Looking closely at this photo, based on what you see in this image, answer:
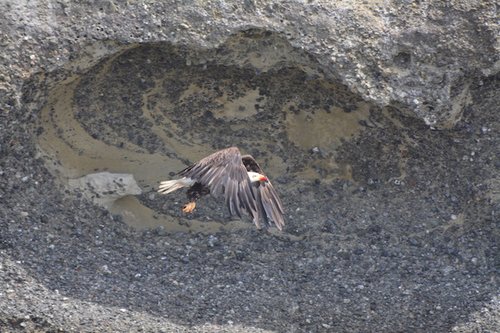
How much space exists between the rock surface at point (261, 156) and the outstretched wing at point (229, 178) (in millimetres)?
908

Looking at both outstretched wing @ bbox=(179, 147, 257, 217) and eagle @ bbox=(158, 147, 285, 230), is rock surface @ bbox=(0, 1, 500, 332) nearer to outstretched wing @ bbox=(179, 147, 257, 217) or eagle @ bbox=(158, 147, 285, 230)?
eagle @ bbox=(158, 147, 285, 230)

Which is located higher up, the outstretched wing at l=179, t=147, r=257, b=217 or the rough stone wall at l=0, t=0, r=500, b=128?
the rough stone wall at l=0, t=0, r=500, b=128

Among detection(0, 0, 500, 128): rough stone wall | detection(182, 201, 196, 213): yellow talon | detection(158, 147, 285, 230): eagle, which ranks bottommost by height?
detection(182, 201, 196, 213): yellow talon

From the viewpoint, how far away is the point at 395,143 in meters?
11.3

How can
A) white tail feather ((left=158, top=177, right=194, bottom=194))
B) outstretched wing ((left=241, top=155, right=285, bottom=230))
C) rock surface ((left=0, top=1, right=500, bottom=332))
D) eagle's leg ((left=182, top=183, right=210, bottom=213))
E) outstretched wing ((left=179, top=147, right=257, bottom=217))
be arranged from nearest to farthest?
outstretched wing ((left=179, top=147, right=257, bottom=217)) → outstretched wing ((left=241, top=155, right=285, bottom=230)) → rock surface ((left=0, top=1, right=500, bottom=332)) → white tail feather ((left=158, top=177, right=194, bottom=194)) → eagle's leg ((left=182, top=183, right=210, bottom=213))

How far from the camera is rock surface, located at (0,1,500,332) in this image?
1017cm

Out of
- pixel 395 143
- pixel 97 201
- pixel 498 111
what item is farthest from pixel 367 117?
pixel 97 201

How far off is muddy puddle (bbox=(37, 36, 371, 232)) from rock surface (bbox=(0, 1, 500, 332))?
16 millimetres

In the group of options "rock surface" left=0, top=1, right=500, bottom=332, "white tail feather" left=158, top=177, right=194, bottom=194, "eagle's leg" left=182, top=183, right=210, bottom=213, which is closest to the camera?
"rock surface" left=0, top=1, right=500, bottom=332

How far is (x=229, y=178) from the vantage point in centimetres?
984

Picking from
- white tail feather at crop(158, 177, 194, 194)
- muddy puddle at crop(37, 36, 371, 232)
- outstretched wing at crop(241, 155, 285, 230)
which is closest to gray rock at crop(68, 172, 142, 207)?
muddy puddle at crop(37, 36, 371, 232)

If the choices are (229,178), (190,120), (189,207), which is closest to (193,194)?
(189,207)

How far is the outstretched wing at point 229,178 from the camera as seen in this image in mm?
9719

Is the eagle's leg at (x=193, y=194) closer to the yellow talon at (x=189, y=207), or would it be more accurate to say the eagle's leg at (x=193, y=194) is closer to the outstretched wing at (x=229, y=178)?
the yellow talon at (x=189, y=207)
